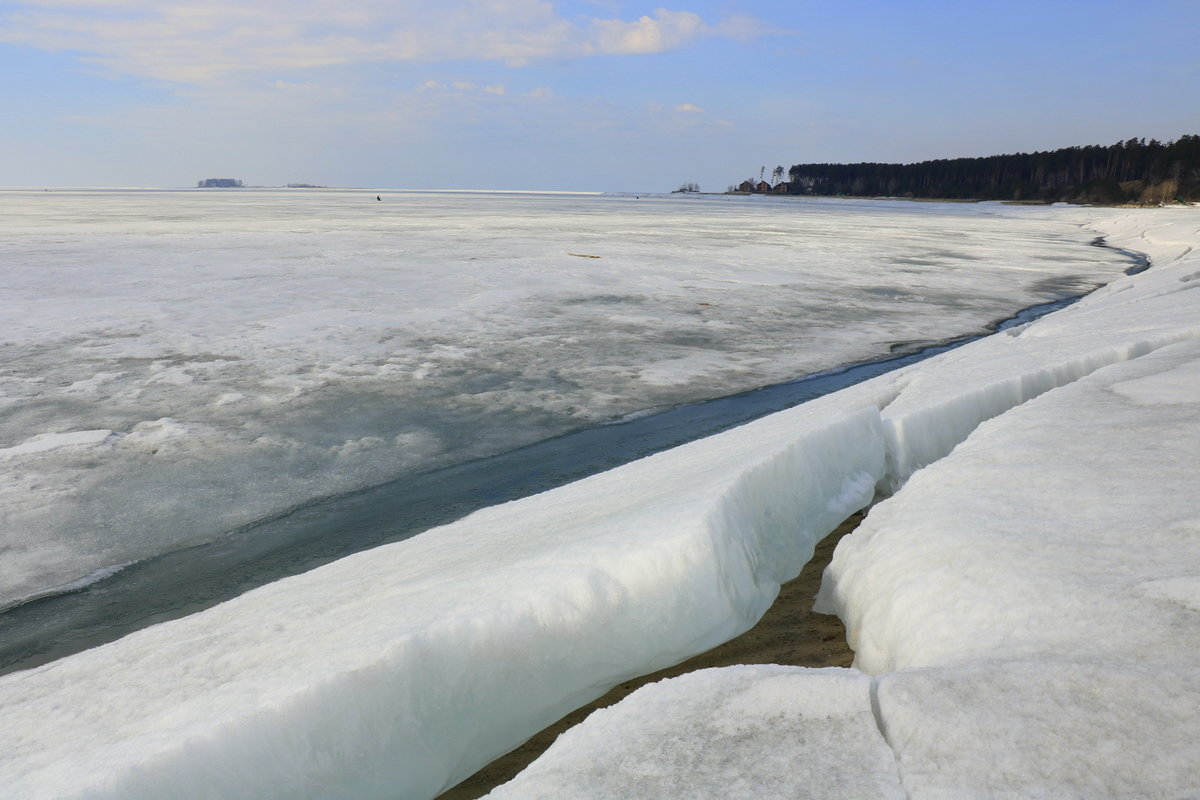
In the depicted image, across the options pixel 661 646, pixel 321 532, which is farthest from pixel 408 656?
pixel 321 532

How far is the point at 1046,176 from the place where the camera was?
76938 mm

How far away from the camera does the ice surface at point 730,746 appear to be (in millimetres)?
1254

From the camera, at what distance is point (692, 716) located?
1465mm

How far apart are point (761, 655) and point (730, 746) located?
37.9 inches

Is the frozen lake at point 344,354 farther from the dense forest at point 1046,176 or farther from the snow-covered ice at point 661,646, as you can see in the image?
the dense forest at point 1046,176

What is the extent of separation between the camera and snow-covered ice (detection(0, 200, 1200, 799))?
134 cm

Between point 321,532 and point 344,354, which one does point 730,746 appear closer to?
point 321,532

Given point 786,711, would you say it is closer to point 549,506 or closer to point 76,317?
point 549,506

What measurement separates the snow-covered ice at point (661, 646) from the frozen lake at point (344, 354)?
143 centimetres

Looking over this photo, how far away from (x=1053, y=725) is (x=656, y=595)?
1.04 metres

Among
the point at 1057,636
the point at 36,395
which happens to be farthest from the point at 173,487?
the point at 1057,636

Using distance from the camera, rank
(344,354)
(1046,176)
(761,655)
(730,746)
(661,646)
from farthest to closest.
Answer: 1. (1046,176)
2. (344,354)
3. (761,655)
4. (661,646)
5. (730,746)

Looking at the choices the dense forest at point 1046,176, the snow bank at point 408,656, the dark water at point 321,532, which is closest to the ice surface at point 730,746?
the snow bank at point 408,656

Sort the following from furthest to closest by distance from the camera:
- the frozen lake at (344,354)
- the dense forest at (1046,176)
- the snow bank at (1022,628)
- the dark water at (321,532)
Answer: the dense forest at (1046,176), the frozen lake at (344,354), the dark water at (321,532), the snow bank at (1022,628)
